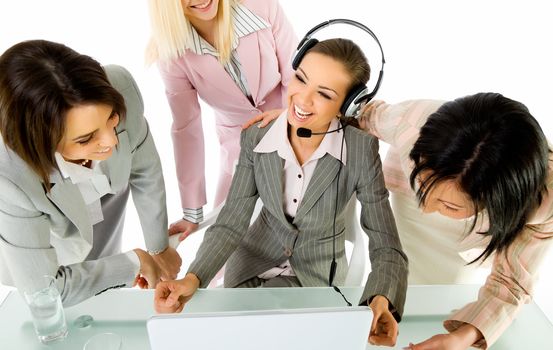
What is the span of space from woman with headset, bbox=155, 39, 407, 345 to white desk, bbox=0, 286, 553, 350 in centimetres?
6

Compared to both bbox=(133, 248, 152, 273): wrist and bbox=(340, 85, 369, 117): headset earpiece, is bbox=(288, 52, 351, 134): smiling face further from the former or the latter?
bbox=(133, 248, 152, 273): wrist

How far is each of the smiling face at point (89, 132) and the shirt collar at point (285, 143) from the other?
17.1 inches

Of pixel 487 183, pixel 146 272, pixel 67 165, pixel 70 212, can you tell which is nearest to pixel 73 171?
pixel 67 165

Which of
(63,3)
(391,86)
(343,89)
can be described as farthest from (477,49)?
(63,3)

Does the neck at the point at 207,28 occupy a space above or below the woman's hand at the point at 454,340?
above

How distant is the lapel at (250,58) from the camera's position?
5.72 feet

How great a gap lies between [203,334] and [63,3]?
226cm

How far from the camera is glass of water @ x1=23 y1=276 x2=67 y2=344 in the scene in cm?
119

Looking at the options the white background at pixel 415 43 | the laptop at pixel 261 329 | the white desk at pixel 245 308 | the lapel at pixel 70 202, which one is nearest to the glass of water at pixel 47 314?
the white desk at pixel 245 308

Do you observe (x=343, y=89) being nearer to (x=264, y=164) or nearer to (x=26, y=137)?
(x=264, y=164)

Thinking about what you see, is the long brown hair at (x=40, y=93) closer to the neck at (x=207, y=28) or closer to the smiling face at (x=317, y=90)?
the smiling face at (x=317, y=90)

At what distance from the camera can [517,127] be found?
3.34 feet

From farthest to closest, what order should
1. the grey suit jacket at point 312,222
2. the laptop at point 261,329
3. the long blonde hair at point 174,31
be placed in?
the long blonde hair at point 174,31
the grey suit jacket at point 312,222
the laptop at point 261,329

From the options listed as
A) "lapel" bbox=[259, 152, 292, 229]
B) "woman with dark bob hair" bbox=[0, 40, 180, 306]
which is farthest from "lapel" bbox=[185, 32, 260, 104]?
"lapel" bbox=[259, 152, 292, 229]
